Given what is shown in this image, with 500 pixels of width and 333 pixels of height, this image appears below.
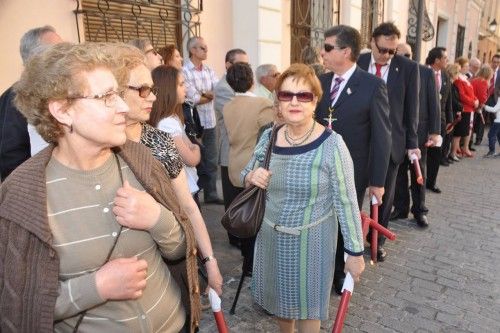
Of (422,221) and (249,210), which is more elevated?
(249,210)

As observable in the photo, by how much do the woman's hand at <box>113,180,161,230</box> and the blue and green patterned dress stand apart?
975 mm

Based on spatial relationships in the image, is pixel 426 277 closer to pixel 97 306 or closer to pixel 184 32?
pixel 97 306

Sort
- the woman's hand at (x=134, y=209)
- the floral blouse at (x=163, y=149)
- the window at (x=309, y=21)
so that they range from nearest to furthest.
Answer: the woman's hand at (x=134, y=209) < the floral blouse at (x=163, y=149) < the window at (x=309, y=21)

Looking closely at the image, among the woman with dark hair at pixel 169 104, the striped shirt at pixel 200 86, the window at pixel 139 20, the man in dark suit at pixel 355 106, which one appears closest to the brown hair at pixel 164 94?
the woman with dark hair at pixel 169 104

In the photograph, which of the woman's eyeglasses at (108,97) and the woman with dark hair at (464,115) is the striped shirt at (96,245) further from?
the woman with dark hair at (464,115)

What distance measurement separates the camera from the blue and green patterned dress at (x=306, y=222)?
2279mm

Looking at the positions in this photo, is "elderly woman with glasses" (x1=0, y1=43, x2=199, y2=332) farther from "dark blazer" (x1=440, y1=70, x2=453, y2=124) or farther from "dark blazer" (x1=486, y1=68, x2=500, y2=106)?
"dark blazer" (x1=486, y1=68, x2=500, y2=106)

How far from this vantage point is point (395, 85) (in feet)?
13.3

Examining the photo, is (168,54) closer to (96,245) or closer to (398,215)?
(398,215)

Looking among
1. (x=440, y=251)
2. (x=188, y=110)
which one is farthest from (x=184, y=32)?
(x=440, y=251)

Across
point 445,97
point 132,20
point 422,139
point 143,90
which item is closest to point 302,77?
point 143,90

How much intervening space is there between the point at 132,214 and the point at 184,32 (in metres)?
5.65

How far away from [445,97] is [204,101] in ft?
12.9

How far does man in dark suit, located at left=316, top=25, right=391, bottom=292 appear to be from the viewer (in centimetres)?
319
